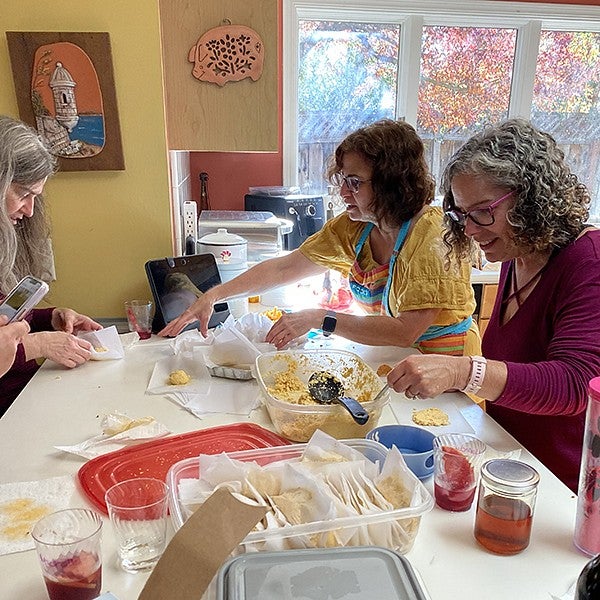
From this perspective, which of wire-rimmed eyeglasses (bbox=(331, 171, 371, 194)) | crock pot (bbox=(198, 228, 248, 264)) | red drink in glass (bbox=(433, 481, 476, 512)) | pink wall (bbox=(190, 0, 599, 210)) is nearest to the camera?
red drink in glass (bbox=(433, 481, 476, 512))

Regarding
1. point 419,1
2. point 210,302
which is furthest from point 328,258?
point 419,1

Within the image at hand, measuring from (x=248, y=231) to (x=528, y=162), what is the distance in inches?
59.5

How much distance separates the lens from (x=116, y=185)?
1.99 meters

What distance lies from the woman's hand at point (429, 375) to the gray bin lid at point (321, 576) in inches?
17.6

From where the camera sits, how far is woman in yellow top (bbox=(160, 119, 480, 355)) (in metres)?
1.64

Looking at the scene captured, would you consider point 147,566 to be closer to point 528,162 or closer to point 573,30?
point 528,162

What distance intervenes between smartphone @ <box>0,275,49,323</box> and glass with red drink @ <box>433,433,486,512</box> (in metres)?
0.99

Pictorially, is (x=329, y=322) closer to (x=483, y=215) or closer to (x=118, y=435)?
(x=483, y=215)

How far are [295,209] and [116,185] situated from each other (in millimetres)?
1207

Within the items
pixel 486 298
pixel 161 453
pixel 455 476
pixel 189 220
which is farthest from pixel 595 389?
pixel 486 298

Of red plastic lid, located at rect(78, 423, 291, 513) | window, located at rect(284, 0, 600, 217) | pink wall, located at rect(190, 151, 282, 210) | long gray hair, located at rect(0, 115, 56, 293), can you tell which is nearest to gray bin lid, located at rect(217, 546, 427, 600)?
red plastic lid, located at rect(78, 423, 291, 513)

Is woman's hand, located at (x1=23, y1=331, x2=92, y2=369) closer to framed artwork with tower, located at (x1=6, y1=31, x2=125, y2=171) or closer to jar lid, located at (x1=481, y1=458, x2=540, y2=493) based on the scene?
framed artwork with tower, located at (x1=6, y1=31, x2=125, y2=171)

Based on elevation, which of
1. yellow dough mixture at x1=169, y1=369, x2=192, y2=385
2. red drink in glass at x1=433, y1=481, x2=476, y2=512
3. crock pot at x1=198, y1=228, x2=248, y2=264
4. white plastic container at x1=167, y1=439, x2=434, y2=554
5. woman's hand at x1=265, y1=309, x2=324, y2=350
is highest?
crock pot at x1=198, y1=228, x2=248, y2=264

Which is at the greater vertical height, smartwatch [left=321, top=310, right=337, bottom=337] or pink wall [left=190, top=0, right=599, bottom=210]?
pink wall [left=190, top=0, right=599, bottom=210]
